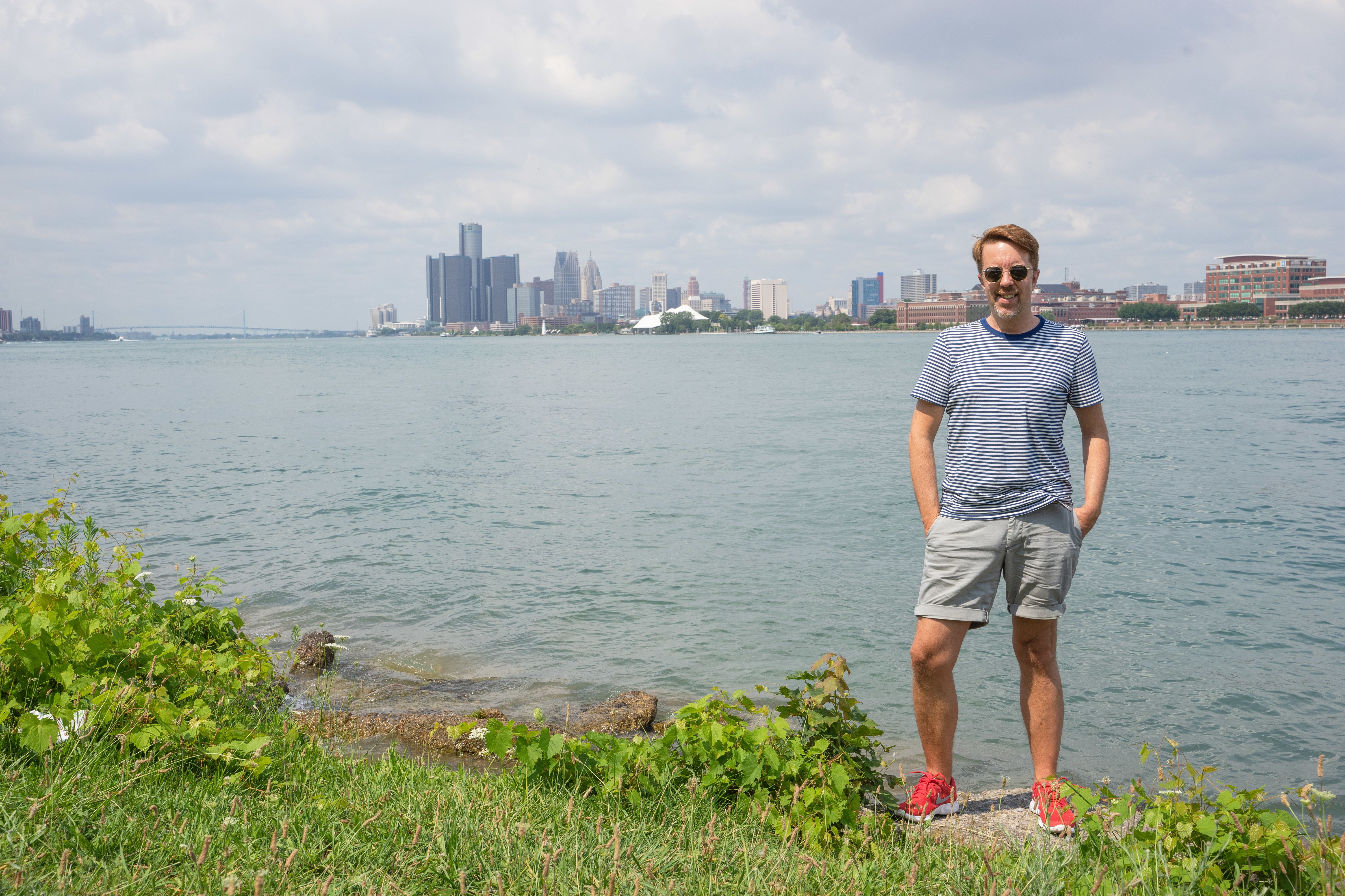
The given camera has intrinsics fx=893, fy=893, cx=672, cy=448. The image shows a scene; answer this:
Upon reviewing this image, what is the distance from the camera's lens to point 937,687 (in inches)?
157

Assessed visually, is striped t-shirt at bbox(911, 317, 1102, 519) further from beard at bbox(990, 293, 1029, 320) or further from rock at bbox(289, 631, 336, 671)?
rock at bbox(289, 631, 336, 671)

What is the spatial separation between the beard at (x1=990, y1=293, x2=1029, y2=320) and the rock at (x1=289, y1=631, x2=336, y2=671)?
6.64m

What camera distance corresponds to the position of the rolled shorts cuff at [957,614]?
3.87 metres

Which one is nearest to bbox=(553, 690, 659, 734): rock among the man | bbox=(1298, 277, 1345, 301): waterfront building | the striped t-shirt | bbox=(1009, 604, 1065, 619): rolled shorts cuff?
the man

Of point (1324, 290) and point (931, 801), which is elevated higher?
point (1324, 290)

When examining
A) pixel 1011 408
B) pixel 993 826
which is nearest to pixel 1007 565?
pixel 1011 408

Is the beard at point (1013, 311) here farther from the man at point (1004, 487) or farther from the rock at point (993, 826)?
the rock at point (993, 826)

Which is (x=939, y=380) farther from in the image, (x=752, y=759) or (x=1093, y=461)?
(x=752, y=759)

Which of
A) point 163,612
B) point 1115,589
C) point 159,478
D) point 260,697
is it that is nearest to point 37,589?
point 260,697

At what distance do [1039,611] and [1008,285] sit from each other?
56.4 inches

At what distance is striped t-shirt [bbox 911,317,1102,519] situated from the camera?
12.6ft

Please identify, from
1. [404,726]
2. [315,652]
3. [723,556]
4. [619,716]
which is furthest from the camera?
[723,556]

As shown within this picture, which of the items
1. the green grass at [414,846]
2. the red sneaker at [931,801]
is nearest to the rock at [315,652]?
the green grass at [414,846]

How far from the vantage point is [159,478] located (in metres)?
21.2
